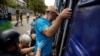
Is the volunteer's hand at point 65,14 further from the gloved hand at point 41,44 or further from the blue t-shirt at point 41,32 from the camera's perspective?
the gloved hand at point 41,44

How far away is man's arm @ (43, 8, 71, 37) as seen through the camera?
8.23 feet

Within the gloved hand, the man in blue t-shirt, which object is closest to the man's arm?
the man in blue t-shirt

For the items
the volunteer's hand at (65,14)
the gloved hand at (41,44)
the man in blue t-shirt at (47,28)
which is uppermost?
the volunteer's hand at (65,14)

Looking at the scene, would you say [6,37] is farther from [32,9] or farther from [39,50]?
[32,9]

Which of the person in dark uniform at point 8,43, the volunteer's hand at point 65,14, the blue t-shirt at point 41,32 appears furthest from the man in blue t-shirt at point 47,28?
the person in dark uniform at point 8,43

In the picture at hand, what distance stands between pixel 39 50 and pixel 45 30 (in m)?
0.29

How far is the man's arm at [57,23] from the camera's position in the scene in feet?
8.23

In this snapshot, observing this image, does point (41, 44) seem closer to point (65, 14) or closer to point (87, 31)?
point (65, 14)

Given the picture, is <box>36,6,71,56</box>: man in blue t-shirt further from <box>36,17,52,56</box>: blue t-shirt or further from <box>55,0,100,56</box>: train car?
<box>55,0,100,56</box>: train car

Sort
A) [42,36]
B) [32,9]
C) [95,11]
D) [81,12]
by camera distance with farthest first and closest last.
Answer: [32,9], [42,36], [81,12], [95,11]

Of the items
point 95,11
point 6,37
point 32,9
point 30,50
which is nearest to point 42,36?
point 6,37

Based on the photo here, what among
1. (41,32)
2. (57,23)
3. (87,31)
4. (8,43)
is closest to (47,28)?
(41,32)

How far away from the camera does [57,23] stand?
258 cm

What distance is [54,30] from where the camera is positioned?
2.66 m
